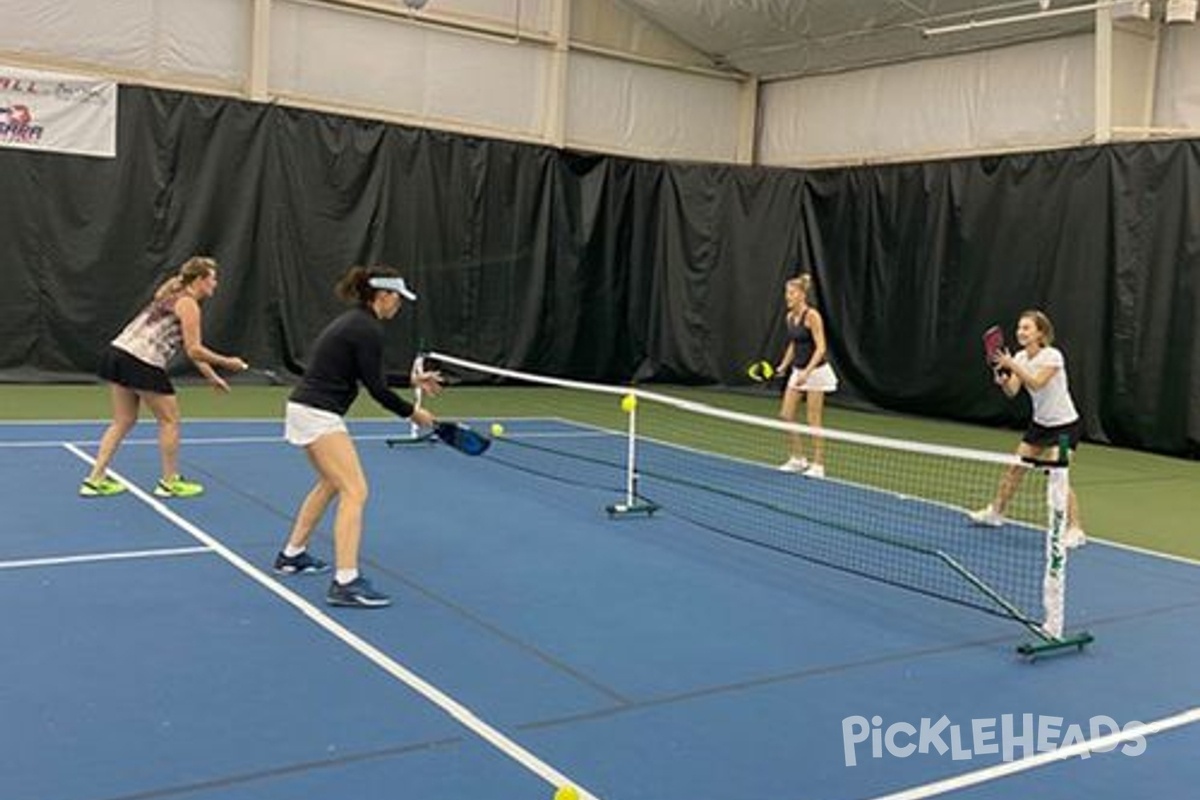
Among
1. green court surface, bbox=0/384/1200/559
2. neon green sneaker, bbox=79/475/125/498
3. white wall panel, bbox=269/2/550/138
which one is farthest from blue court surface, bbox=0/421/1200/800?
white wall panel, bbox=269/2/550/138

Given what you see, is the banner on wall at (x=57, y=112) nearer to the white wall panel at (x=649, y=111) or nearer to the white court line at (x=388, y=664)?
the white wall panel at (x=649, y=111)

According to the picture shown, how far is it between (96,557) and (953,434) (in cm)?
1086

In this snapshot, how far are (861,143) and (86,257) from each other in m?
11.0

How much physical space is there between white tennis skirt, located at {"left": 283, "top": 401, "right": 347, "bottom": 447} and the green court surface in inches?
216

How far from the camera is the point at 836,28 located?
56.5 ft

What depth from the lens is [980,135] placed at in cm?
1680

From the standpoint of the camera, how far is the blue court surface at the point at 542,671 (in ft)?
13.3

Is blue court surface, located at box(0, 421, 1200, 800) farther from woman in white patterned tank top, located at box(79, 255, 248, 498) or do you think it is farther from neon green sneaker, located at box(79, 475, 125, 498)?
woman in white patterned tank top, located at box(79, 255, 248, 498)

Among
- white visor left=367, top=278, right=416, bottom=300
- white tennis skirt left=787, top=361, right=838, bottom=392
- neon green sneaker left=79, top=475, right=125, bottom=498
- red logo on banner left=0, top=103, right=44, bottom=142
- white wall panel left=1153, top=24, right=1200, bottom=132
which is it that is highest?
white wall panel left=1153, top=24, right=1200, bottom=132

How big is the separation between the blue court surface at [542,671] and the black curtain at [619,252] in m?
7.09

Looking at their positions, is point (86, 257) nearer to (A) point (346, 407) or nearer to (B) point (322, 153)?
(B) point (322, 153)

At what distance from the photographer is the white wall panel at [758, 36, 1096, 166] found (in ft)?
51.5

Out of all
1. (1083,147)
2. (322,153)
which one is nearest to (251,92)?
(322,153)

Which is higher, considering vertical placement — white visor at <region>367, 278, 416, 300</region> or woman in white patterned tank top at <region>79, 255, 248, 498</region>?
white visor at <region>367, 278, 416, 300</region>
